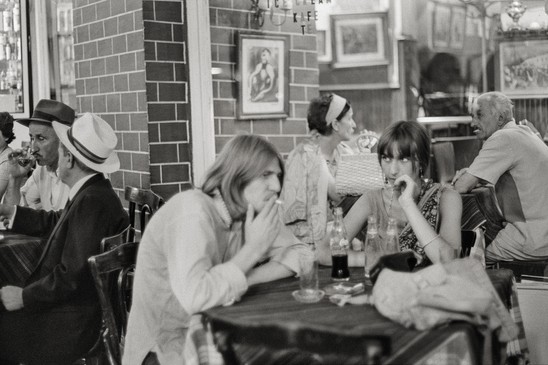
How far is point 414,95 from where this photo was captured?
340 inches

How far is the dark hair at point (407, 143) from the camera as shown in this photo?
3.09 meters

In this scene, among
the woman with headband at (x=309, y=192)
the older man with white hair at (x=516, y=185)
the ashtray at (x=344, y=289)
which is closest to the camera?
the ashtray at (x=344, y=289)

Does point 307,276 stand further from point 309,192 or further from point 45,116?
point 45,116

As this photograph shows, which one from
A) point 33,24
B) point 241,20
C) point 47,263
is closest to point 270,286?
point 47,263

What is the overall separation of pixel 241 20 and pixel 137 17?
→ 759 mm

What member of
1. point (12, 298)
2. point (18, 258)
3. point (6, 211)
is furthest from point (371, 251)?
point (6, 211)

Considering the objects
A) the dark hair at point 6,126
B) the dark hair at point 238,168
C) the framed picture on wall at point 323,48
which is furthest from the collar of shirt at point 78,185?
the framed picture on wall at point 323,48

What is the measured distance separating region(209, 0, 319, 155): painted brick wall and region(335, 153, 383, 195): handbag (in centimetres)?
70

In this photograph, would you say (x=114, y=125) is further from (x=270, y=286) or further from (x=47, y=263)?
(x=270, y=286)

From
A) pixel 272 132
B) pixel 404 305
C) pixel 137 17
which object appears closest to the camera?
pixel 404 305

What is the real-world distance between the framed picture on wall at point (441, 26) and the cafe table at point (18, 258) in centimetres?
617

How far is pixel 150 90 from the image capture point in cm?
449

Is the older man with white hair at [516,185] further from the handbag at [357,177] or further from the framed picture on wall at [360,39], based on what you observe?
the framed picture on wall at [360,39]

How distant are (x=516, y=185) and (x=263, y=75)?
69.5 inches
